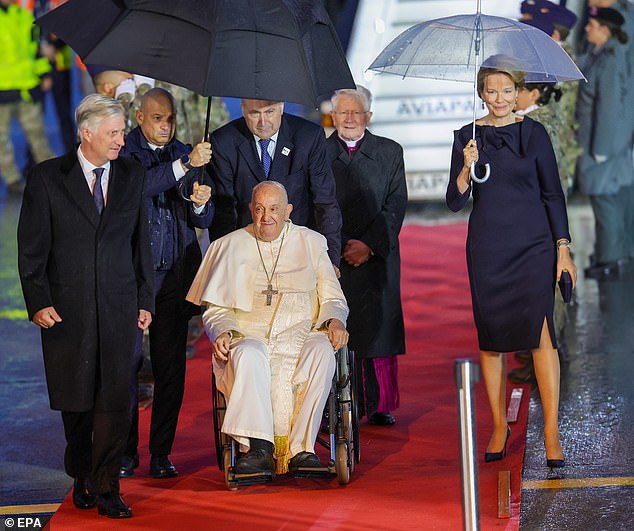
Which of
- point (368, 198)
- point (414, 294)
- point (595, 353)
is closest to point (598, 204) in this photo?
point (414, 294)

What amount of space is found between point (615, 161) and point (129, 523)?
743 centimetres

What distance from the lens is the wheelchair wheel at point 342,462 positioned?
612 centimetres

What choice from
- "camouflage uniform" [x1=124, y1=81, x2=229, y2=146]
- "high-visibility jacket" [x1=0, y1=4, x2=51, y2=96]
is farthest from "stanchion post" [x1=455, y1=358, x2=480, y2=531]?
"high-visibility jacket" [x1=0, y1=4, x2=51, y2=96]

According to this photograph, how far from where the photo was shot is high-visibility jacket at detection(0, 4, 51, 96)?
1619 cm

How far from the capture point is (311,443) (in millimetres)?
6117

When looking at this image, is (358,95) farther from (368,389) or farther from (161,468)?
(161,468)

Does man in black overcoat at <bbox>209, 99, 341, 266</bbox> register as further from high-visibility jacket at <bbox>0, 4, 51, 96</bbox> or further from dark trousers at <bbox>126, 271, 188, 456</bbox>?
high-visibility jacket at <bbox>0, 4, 51, 96</bbox>

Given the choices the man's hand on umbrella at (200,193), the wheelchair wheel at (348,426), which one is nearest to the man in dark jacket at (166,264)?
the man's hand on umbrella at (200,193)

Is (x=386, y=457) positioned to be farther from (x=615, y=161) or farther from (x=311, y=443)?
(x=615, y=161)

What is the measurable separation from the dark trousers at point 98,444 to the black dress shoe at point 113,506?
1.3 inches

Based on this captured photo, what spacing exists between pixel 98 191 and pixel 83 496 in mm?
1315

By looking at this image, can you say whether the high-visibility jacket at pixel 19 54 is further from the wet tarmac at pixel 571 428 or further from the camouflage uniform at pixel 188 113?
the camouflage uniform at pixel 188 113

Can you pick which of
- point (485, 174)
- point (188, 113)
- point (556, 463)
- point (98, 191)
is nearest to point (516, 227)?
point (485, 174)

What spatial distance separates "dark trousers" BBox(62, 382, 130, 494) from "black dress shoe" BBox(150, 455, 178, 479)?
56 cm
